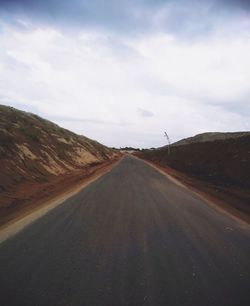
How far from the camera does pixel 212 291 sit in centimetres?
505

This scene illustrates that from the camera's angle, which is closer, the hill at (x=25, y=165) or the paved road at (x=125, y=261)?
the paved road at (x=125, y=261)

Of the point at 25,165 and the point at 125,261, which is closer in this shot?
the point at 125,261

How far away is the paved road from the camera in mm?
4766

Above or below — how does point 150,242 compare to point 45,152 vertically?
below

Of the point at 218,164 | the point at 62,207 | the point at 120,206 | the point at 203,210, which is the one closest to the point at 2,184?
the point at 62,207

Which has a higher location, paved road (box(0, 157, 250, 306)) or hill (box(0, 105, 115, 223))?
hill (box(0, 105, 115, 223))

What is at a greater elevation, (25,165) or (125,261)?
(25,165)

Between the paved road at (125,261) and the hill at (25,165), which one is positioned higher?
the hill at (25,165)

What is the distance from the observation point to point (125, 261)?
6.12m

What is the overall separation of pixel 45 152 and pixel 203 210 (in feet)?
63.1

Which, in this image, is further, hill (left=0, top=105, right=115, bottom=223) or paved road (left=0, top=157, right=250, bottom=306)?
hill (left=0, top=105, right=115, bottom=223)

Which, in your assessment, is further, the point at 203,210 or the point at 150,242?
the point at 203,210

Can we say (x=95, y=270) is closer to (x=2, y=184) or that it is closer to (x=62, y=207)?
(x=62, y=207)

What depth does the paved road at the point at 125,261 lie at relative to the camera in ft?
15.6
